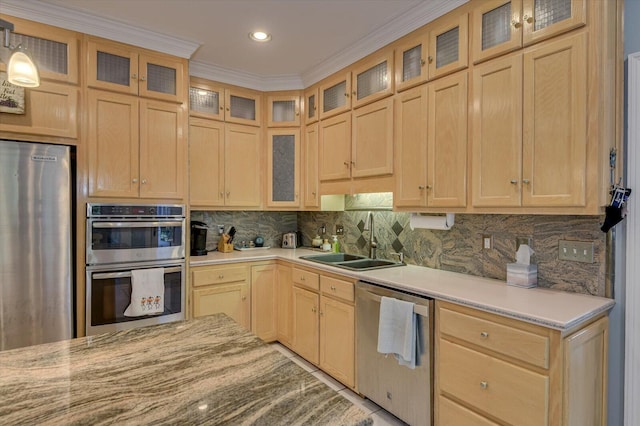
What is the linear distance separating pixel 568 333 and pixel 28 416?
193 cm

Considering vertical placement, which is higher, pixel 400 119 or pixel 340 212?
pixel 400 119

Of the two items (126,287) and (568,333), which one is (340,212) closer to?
(126,287)

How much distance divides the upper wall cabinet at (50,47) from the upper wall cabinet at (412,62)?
2408mm

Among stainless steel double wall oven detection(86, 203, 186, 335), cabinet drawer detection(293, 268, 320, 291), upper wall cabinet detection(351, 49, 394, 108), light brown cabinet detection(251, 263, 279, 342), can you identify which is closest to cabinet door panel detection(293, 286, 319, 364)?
cabinet drawer detection(293, 268, 320, 291)

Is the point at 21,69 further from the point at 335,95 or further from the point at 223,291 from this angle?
the point at 335,95

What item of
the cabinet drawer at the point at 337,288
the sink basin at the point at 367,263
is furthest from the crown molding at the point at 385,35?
the cabinet drawer at the point at 337,288

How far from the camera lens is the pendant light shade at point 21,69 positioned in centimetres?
126

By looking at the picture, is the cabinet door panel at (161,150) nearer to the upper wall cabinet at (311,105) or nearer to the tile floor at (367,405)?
the upper wall cabinet at (311,105)

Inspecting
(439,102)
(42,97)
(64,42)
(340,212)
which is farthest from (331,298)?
(64,42)

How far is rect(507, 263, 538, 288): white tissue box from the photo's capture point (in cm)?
207

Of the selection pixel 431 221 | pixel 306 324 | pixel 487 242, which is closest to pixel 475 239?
pixel 487 242

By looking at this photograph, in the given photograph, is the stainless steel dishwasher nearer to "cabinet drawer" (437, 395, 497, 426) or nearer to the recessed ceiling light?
"cabinet drawer" (437, 395, 497, 426)

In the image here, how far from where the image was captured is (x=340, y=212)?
3.77 meters

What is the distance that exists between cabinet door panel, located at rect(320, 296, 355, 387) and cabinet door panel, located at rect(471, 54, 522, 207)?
4.22 feet
